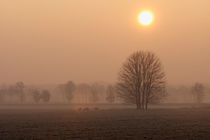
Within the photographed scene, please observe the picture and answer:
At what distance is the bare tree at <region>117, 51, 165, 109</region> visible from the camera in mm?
67188

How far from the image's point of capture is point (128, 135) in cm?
2533

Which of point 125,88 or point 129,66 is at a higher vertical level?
point 129,66

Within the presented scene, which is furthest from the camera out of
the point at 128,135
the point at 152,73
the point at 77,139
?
the point at 152,73

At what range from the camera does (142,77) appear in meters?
67.6

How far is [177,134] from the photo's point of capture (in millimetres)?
25875

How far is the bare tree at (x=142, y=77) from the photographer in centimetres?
6719

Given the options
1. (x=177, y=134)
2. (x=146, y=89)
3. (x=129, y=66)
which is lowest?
(x=177, y=134)

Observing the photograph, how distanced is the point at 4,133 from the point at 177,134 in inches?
600

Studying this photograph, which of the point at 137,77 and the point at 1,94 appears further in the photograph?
the point at 1,94

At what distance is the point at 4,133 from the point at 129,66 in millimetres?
43644

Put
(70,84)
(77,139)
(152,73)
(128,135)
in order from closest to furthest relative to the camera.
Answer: (77,139) < (128,135) < (152,73) < (70,84)

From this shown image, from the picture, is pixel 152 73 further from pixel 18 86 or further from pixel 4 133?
pixel 18 86

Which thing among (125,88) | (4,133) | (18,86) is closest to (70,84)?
(18,86)

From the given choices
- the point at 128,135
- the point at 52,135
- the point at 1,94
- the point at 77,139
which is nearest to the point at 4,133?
the point at 52,135
